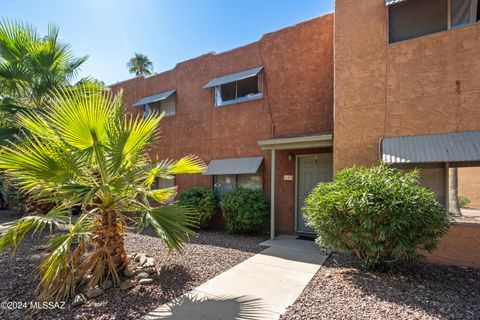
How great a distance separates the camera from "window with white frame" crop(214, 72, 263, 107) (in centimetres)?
955

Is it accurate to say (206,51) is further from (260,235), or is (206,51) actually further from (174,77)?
(260,235)

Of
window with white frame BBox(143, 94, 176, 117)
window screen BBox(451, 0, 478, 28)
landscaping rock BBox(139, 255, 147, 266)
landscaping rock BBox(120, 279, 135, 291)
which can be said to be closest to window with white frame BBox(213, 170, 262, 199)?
window with white frame BBox(143, 94, 176, 117)

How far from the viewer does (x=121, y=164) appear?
4.46 meters

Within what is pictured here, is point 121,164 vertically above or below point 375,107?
below

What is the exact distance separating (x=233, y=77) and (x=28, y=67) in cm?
611

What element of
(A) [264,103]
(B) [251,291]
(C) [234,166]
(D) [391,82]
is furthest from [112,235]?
(D) [391,82]

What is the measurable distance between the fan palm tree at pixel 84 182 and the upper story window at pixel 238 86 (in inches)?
223

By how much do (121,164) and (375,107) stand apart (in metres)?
Result: 5.95

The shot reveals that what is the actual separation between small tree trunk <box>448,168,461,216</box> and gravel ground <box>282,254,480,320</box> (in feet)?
4.22

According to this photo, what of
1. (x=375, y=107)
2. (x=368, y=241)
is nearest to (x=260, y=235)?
(x=368, y=241)

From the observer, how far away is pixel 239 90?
1005cm

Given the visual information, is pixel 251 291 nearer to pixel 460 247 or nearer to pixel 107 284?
pixel 107 284

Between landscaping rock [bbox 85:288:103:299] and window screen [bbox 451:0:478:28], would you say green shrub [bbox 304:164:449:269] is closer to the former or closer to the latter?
window screen [bbox 451:0:478:28]

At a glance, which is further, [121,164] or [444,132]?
[444,132]
